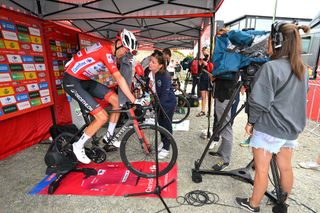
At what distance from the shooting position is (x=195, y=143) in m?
3.78

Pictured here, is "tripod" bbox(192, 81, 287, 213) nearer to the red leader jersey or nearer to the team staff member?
the team staff member

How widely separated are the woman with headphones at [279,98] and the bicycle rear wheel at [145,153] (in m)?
1.00

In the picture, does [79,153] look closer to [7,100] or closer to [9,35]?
[7,100]

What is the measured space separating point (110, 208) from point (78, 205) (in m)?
0.39

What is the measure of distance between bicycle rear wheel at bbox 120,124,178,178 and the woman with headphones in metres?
1.00

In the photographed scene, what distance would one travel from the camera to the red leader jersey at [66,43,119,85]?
2402 mm

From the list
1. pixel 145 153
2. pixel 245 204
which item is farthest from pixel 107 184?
pixel 245 204

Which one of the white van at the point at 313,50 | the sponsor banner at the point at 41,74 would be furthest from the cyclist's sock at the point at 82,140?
the white van at the point at 313,50

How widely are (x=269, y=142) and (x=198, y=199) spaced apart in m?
1.10

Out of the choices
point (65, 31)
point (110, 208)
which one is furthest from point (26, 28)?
point (110, 208)

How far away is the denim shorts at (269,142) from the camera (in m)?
1.63

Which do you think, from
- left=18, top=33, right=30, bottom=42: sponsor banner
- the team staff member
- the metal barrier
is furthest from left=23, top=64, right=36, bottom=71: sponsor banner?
the metal barrier

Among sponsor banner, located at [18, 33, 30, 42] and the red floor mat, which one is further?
sponsor banner, located at [18, 33, 30, 42]

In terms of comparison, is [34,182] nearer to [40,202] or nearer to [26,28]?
[40,202]
